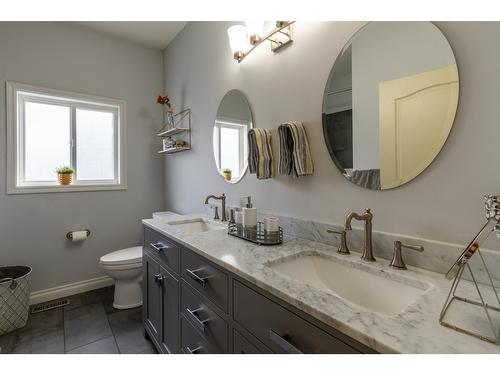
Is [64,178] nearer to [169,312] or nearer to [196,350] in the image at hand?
[169,312]

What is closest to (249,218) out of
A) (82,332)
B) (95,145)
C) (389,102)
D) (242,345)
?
(242,345)

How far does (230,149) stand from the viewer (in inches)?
73.4

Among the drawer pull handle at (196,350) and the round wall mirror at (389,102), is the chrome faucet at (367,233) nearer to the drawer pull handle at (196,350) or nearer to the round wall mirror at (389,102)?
the round wall mirror at (389,102)

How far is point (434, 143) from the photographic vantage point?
862 millimetres

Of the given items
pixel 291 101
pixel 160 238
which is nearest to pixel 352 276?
pixel 291 101

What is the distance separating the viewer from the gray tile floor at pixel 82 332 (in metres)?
1.67

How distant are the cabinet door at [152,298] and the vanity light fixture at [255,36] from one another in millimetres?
1495

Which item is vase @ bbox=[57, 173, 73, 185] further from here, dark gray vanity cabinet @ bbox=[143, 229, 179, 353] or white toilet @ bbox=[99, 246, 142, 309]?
dark gray vanity cabinet @ bbox=[143, 229, 179, 353]

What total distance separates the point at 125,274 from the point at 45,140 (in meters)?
1.56

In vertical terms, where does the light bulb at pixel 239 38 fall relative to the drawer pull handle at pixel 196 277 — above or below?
above

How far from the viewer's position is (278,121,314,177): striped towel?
49.0 inches

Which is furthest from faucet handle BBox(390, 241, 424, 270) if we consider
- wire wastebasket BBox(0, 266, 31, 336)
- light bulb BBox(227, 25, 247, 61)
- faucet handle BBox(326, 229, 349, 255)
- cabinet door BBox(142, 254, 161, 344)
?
wire wastebasket BBox(0, 266, 31, 336)

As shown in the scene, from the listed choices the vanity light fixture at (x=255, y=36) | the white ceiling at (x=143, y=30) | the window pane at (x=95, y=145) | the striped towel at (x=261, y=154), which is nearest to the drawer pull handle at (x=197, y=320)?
the striped towel at (x=261, y=154)

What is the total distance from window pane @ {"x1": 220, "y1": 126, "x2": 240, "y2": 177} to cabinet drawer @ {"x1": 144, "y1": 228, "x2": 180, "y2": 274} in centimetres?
69
